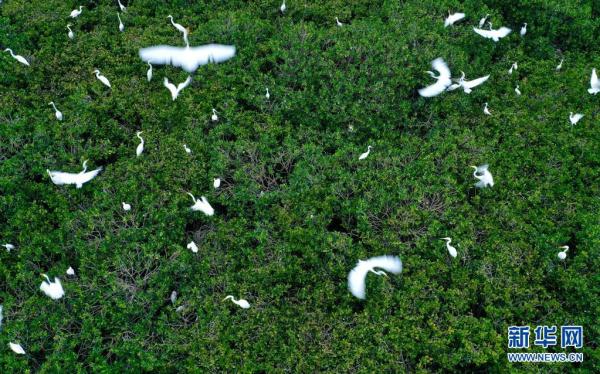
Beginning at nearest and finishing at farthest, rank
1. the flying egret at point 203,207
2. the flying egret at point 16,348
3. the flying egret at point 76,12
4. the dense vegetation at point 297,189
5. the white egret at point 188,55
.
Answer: the flying egret at point 16,348 < the dense vegetation at point 297,189 < the flying egret at point 203,207 < the white egret at point 188,55 < the flying egret at point 76,12

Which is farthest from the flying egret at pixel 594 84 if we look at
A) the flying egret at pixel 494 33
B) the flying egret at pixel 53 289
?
the flying egret at pixel 53 289

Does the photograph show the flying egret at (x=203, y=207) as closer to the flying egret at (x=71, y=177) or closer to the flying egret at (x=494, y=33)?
the flying egret at (x=71, y=177)

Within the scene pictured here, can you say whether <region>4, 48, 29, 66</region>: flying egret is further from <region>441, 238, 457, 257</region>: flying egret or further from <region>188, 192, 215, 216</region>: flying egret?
<region>441, 238, 457, 257</region>: flying egret

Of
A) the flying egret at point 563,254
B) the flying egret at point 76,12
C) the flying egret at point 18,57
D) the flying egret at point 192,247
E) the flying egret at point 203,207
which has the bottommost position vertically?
the flying egret at point 563,254

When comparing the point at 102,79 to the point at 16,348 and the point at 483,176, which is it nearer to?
the point at 16,348

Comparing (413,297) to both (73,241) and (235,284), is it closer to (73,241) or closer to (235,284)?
(235,284)
